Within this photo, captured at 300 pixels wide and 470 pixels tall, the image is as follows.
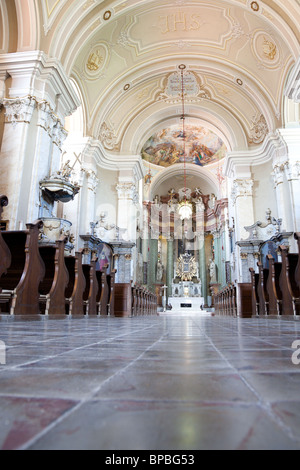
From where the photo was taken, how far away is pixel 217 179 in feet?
65.8

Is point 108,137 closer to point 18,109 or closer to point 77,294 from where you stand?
point 18,109

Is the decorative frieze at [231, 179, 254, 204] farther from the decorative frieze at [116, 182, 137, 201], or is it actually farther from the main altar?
the main altar

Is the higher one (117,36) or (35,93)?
(117,36)

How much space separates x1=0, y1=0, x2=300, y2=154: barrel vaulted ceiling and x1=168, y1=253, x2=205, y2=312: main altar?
332 inches

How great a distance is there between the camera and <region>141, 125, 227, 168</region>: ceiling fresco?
60.9 feet

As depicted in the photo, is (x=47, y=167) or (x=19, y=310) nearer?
(x=19, y=310)

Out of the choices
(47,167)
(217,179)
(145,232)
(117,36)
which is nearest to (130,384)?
(47,167)

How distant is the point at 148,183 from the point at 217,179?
3935mm

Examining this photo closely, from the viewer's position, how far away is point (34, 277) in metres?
3.84

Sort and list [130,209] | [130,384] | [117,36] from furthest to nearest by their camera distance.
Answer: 1. [130,209]
2. [117,36]
3. [130,384]

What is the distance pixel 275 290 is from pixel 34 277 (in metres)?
3.74

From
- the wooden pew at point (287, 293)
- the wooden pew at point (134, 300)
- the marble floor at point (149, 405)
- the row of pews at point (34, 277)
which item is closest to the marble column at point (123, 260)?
the wooden pew at point (134, 300)
